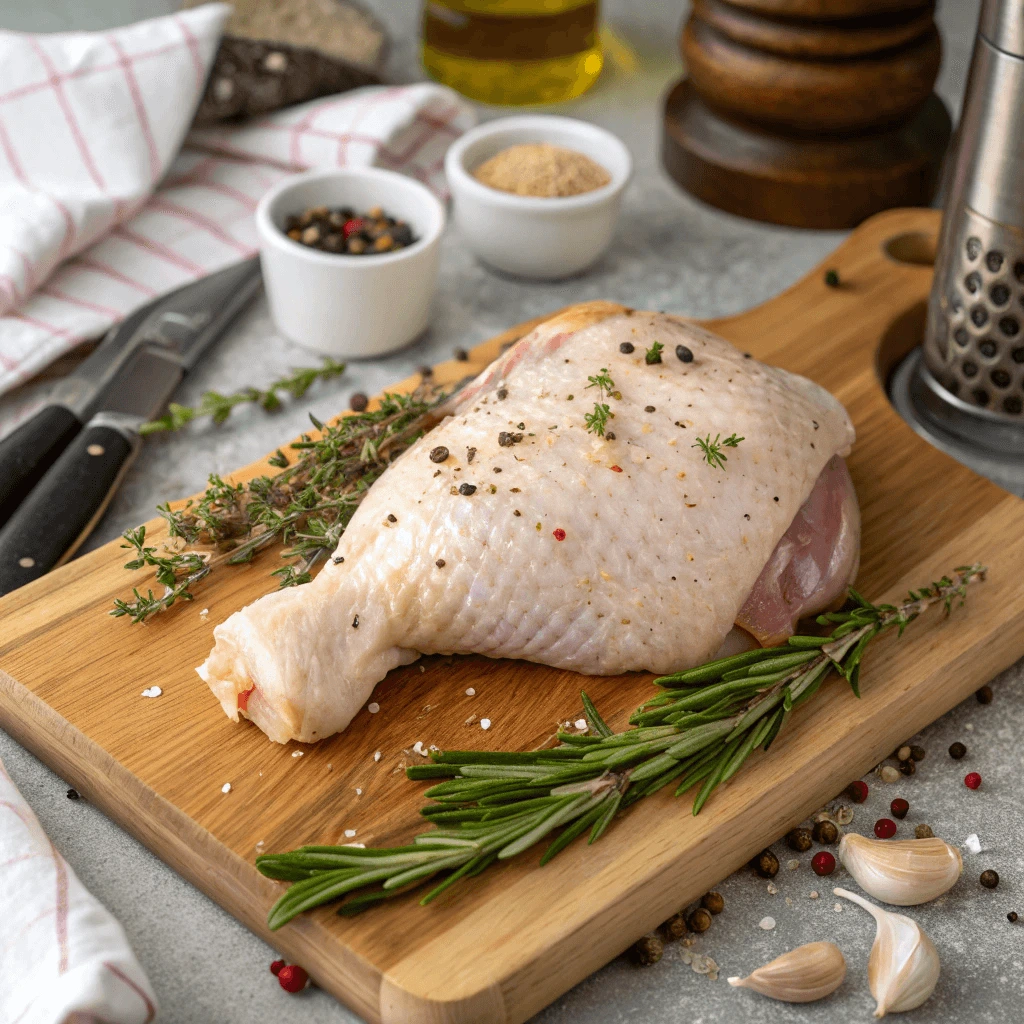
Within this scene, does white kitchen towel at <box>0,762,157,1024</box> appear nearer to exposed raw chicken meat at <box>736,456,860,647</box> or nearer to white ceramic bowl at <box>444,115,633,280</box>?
exposed raw chicken meat at <box>736,456,860,647</box>

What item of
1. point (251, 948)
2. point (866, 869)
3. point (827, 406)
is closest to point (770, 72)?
point (827, 406)

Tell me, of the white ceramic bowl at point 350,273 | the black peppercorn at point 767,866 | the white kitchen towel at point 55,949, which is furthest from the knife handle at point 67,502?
the black peppercorn at point 767,866

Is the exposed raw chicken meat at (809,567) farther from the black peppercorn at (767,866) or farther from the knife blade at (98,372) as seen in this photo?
the knife blade at (98,372)

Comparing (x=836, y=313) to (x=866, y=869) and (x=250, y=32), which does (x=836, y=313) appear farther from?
(x=250, y=32)

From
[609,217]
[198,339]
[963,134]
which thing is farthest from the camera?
[609,217]

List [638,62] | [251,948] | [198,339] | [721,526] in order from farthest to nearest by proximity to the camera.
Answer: [638,62]
[198,339]
[721,526]
[251,948]

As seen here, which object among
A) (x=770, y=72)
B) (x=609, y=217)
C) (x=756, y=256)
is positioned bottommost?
(x=756, y=256)

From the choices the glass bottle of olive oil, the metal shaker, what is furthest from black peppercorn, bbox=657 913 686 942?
the glass bottle of olive oil

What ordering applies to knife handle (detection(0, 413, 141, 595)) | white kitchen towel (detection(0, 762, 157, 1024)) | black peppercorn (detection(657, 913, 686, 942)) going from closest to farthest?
1. white kitchen towel (detection(0, 762, 157, 1024))
2. black peppercorn (detection(657, 913, 686, 942))
3. knife handle (detection(0, 413, 141, 595))
